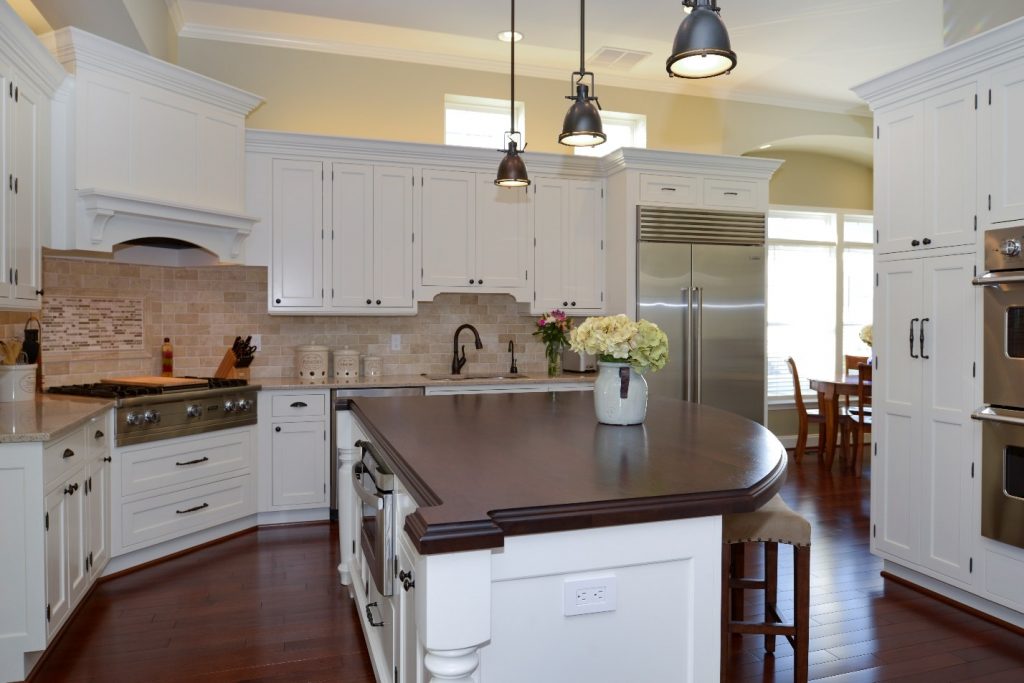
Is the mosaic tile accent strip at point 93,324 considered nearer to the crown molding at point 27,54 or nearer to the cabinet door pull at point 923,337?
the crown molding at point 27,54

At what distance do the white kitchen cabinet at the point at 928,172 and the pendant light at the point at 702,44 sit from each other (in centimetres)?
199

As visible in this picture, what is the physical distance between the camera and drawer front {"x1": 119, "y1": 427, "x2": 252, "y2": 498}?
3.72 metres

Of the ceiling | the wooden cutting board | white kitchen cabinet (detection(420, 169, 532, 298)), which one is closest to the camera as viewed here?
the wooden cutting board

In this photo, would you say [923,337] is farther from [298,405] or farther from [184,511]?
[184,511]

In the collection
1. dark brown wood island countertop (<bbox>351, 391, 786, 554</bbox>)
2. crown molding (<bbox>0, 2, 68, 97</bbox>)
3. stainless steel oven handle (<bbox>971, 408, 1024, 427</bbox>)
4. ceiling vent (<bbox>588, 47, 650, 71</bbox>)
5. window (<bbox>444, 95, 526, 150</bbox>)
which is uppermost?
ceiling vent (<bbox>588, 47, 650, 71</bbox>)

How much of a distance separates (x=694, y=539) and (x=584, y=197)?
434 centimetres

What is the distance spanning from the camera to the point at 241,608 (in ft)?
10.7

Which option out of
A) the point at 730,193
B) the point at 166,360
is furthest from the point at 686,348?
the point at 166,360

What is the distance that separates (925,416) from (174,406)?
3946 millimetres

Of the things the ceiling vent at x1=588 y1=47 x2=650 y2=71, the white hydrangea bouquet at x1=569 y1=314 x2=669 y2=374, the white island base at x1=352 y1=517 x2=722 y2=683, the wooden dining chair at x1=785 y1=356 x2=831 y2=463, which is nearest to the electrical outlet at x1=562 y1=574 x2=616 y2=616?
the white island base at x1=352 y1=517 x2=722 y2=683

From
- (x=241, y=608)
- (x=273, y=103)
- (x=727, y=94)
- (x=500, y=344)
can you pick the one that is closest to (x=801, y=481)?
(x=500, y=344)

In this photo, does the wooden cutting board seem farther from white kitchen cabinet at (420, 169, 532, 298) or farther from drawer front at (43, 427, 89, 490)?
white kitchen cabinet at (420, 169, 532, 298)

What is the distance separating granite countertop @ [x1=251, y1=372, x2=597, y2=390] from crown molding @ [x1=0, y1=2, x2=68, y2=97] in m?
2.00

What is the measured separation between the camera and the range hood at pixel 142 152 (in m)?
3.66
